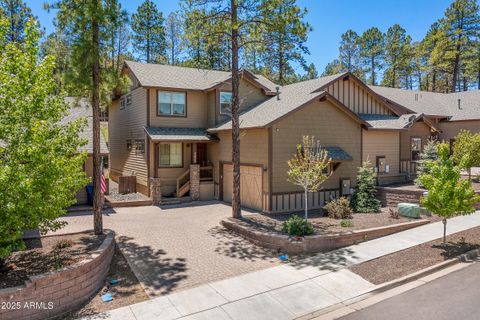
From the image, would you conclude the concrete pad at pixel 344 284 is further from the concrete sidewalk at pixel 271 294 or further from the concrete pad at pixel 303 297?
the concrete pad at pixel 303 297

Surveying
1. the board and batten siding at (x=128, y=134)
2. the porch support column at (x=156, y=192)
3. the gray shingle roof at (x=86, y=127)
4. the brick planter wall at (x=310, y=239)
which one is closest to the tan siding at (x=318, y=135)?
the brick planter wall at (x=310, y=239)

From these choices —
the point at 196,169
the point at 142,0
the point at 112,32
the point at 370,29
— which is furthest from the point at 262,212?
the point at 370,29

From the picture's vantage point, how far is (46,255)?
31.1ft

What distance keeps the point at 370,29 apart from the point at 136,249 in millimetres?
47250

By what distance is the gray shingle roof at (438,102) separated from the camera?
2583cm

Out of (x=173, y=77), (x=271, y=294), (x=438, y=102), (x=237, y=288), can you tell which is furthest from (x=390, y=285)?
(x=438, y=102)

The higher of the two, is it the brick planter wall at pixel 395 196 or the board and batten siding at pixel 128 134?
the board and batten siding at pixel 128 134

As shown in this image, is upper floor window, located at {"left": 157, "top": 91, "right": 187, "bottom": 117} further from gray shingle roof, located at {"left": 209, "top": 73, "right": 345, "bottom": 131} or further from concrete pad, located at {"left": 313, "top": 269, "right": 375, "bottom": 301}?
concrete pad, located at {"left": 313, "top": 269, "right": 375, "bottom": 301}

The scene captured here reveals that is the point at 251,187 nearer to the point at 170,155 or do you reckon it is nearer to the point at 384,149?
the point at 170,155

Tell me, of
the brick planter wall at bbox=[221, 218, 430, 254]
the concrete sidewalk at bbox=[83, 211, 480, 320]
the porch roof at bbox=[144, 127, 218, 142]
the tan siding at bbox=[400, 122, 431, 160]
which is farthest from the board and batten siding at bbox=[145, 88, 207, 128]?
the concrete sidewalk at bbox=[83, 211, 480, 320]

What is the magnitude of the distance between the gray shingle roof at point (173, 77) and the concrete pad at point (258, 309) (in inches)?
593

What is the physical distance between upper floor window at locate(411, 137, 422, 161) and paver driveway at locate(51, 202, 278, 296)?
13888 millimetres

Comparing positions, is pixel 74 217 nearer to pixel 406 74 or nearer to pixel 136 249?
pixel 136 249

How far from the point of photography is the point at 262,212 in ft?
54.3
